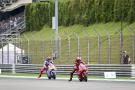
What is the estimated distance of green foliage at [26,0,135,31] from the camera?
179 ft

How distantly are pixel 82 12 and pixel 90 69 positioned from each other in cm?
1829

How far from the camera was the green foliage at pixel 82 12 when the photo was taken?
54.4 meters

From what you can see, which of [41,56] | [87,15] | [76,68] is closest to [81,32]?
[87,15]

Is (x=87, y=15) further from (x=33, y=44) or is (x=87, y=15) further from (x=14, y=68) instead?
(x=14, y=68)

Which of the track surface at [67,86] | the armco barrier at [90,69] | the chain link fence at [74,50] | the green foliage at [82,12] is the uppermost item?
the green foliage at [82,12]

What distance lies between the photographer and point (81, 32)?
5644 centimetres

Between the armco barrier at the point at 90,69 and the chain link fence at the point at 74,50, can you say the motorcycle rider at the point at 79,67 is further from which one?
the chain link fence at the point at 74,50

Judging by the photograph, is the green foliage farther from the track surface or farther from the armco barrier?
the track surface

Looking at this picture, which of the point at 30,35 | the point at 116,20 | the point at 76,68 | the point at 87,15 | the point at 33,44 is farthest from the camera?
the point at 30,35

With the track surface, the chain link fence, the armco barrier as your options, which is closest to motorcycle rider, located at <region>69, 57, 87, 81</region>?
the armco barrier

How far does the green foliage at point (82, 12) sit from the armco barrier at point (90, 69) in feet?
Result: 34.6

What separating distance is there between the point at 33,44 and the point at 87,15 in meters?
9.10

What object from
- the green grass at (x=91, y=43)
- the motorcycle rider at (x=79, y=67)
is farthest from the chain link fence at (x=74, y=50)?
the motorcycle rider at (x=79, y=67)

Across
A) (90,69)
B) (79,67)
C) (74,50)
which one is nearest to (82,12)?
(74,50)
